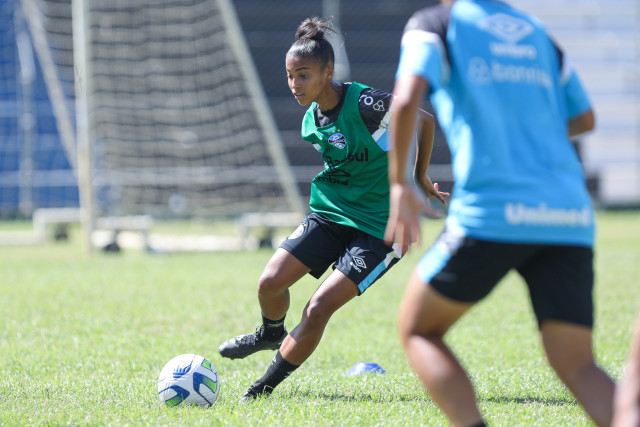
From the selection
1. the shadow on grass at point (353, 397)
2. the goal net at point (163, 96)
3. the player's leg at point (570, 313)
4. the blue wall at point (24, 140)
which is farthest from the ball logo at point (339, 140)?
the blue wall at point (24, 140)

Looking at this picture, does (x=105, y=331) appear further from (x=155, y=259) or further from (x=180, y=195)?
(x=180, y=195)

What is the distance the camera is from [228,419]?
13.2 feet

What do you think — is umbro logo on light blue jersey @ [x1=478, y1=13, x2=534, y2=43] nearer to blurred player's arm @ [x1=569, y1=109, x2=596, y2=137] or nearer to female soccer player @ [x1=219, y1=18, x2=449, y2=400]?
blurred player's arm @ [x1=569, y1=109, x2=596, y2=137]

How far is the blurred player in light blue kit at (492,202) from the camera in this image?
9.27 feet

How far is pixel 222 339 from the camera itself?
262 inches

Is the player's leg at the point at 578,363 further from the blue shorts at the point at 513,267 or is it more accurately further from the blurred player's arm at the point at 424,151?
the blurred player's arm at the point at 424,151

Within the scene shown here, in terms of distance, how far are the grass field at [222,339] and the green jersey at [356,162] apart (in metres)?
0.94

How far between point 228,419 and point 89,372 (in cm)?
166

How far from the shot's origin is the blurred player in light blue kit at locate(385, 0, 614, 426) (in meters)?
2.83

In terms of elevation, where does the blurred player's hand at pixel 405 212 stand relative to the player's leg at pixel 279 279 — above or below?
above

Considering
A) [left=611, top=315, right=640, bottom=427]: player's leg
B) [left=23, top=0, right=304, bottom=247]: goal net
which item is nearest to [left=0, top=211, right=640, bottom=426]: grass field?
[left=611, top=315, right=640, bottom=427]: player's leg

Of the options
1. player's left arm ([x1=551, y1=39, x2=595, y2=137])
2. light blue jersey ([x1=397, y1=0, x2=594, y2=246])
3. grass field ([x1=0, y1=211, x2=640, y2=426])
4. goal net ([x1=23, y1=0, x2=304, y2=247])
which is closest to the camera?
light blue jersey ([x1=397, y1=0, x2=594, y2=246])

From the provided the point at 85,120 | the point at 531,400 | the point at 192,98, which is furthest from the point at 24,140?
the point at 531,400

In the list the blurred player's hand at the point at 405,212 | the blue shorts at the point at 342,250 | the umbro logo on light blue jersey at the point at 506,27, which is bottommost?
the blue shorts at the point at 342,250
